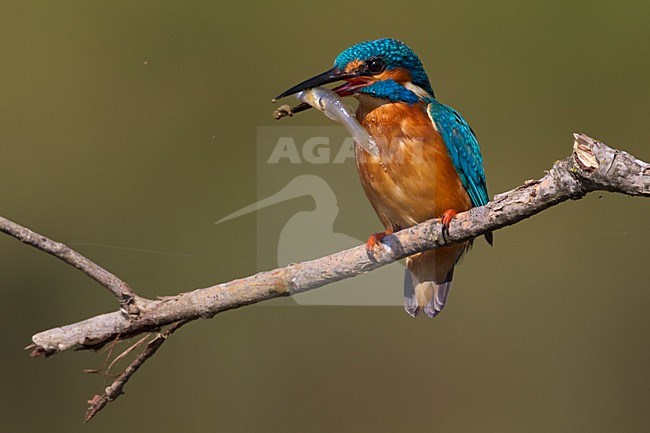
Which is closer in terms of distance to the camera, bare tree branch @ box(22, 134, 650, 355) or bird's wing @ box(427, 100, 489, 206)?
bare tree branch @ box(22, 134, 650, 355)

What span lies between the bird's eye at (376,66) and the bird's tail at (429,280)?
0.55 m

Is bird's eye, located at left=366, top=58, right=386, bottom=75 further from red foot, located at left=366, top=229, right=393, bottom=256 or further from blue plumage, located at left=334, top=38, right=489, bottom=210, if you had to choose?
red foot, located at left=366, top=229, right=393, bottom=256

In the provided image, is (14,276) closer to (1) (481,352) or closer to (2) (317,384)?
(2) (317,384)

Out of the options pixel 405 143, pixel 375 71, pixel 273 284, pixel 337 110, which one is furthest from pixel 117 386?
pixel 375 71

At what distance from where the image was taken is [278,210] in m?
4.62

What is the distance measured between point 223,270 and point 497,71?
194cm

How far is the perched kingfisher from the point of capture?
2455mm

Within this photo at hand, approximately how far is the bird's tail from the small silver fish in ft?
1.26

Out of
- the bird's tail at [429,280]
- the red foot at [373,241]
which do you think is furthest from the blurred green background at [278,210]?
the red foot at [373,241]

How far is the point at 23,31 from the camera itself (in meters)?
5.10

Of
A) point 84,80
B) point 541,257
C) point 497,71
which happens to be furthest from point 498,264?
point 84,80

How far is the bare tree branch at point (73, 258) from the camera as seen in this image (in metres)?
2.00

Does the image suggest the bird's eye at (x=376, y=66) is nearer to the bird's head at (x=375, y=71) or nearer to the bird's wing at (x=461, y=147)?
the bird's head at (x=375, y=71)

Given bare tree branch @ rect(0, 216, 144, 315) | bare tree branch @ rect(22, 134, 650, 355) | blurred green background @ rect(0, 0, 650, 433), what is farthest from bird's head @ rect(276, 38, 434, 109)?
blurred green background @ rect(0, 0, 650, 433)
